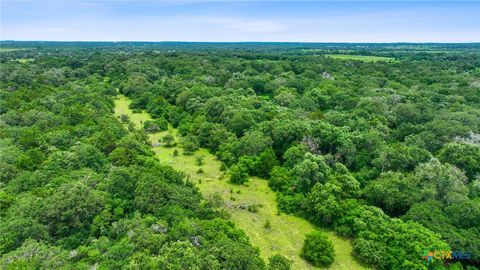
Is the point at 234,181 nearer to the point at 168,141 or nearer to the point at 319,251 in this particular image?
the point at 319,251

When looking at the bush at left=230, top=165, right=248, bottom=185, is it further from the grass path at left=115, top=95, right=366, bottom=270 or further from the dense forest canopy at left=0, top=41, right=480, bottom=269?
the grass path at left=115, top=95, right=366, bottom=270

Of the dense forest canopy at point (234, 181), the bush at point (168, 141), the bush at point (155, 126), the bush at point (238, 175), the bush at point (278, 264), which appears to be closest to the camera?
the dense forest canopy at point (234, 181)

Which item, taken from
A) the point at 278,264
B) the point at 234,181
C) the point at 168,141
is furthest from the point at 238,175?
the point at 168,141

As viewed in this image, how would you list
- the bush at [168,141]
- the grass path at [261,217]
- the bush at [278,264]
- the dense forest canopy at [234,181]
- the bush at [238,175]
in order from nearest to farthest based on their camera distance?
the dense forest canopy at [234,181]
the bush at [278,264]
the grass path at [261,217]
the bush at [238,175]
the bush at [168,141]

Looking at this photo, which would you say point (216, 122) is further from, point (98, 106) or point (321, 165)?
point (321, 165)

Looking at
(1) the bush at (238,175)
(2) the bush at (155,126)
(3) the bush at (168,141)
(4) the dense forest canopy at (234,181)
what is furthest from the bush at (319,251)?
(2) the bush at (155,126)

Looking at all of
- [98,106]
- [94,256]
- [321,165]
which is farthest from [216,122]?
[94,256]

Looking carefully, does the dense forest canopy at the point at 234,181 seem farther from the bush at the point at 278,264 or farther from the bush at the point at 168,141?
the bush at the point at 168,141
